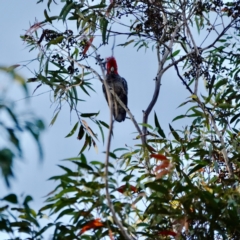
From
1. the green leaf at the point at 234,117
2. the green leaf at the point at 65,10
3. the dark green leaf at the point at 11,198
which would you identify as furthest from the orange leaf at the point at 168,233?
the green leaf at the point at 65,10

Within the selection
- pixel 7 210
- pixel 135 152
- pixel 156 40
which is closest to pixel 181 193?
pixel 135 152

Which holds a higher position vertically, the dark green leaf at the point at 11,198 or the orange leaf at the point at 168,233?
the orange leaf at the point at 168,233

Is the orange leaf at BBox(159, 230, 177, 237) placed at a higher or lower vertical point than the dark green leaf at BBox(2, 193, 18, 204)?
higher

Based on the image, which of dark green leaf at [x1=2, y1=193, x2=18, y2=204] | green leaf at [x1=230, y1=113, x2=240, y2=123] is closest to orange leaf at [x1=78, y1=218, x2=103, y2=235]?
dark green leaf at [x1=2, y1=193, x2=18, y2=204]

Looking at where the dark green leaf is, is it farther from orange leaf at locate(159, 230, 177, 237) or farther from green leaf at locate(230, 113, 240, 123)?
green leaf at locate(230, 113, 240, 123)

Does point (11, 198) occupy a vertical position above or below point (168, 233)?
below

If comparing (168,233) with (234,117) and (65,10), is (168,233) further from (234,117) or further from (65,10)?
(65,10)

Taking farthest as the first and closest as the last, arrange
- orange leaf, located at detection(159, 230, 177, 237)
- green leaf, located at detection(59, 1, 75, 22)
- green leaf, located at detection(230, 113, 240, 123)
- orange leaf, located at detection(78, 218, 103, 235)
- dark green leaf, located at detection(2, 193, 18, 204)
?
1. green leaf, located at detection(59, 1, 75, 22)
2. green leaf, located at detection(230, 113, 240, 123)
3. orange leaf, located at detection(159, 230, 177, 237)
4. orange leaf, located at detection(78, 218, 103, 235)
5. dark green leaf, located at detection(2, 193, 18, 204)

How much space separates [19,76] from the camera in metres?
1.87

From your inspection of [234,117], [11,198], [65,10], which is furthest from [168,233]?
[65,10]

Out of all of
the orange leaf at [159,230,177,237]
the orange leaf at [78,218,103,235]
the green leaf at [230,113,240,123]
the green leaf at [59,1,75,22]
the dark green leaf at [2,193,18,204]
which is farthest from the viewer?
the green leaf at [59,1,75,22]

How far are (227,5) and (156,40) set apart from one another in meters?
0.51

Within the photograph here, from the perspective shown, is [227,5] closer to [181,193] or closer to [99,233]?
[181,193]

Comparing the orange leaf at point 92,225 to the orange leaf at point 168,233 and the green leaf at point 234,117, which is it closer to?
the orange leaf at point 168,233
